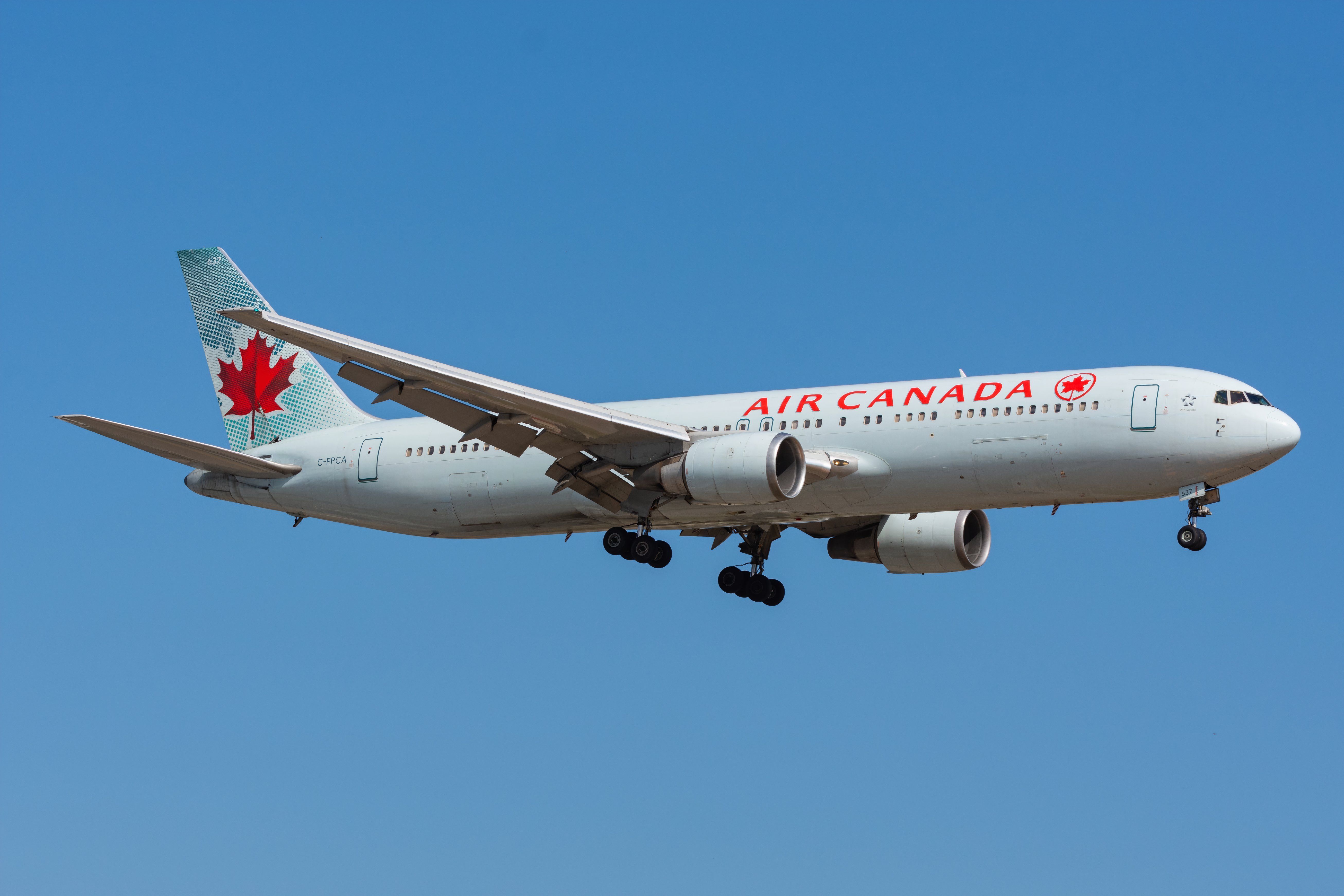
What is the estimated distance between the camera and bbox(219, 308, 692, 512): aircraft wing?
31.0 metres

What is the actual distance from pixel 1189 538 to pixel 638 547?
12.1 metres

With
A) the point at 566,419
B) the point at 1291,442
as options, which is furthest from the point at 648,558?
the point at 1291,442

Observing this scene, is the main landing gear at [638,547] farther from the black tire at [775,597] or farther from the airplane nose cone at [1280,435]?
the airplane nose cone at [1280,435]

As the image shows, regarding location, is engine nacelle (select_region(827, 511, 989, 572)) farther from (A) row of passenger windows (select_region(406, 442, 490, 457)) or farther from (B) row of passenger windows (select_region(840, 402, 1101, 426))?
(A) row of passenger windows (select_region(406, 442, 490, 457))

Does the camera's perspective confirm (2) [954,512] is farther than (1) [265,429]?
No

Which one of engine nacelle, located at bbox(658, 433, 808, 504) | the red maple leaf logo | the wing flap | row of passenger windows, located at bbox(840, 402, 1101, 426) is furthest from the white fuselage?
the red maple leaf logo

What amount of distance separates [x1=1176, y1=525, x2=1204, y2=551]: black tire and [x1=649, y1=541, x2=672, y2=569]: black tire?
37.2 ft

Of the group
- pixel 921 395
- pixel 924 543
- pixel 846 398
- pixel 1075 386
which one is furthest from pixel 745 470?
pixel 924 543

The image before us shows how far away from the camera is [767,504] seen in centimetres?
3394

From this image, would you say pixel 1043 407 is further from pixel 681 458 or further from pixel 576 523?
pixel 576 523

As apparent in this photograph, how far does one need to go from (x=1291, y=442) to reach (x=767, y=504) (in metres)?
10.8

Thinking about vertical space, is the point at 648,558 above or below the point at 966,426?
below

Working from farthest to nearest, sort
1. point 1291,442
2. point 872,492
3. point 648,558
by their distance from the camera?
point 648,558
point 872,492
point 1291,442

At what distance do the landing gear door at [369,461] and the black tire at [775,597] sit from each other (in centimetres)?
1046
